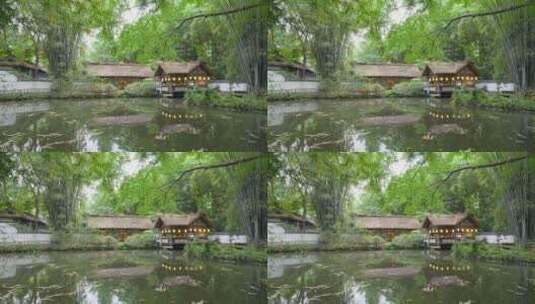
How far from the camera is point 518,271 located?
4141mm

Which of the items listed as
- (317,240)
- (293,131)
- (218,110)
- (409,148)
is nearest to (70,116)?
(218,110)

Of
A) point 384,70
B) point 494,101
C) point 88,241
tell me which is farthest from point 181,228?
point 494,101

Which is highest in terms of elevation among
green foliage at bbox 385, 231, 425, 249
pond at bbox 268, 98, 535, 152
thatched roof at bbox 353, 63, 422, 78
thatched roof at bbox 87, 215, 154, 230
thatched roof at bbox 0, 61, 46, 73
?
thatched roof at bbox 0, 61, 46, 73

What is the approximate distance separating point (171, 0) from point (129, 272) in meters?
1.47

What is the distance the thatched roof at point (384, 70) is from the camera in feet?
13.3

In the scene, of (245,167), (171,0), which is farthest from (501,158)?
(171,0)

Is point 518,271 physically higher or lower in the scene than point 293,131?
lower

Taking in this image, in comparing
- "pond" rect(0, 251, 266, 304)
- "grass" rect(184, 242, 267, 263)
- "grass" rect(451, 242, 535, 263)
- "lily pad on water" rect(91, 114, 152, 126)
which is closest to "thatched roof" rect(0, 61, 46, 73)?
"lily pad on water" rect(91, 114, 152, 126)

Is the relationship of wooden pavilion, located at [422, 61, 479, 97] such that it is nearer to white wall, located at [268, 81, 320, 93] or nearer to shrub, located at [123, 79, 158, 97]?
white wall, located at [268, 81, 320, 93]

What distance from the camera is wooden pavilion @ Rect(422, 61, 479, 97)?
4098 mm

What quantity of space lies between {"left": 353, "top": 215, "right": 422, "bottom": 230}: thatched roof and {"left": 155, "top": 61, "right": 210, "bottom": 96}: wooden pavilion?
111cm

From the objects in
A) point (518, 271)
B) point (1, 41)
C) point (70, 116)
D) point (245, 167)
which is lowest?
point (518, 271)

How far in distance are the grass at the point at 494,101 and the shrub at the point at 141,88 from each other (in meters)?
1.63

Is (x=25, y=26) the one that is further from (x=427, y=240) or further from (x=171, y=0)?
(x=427, y=240)
